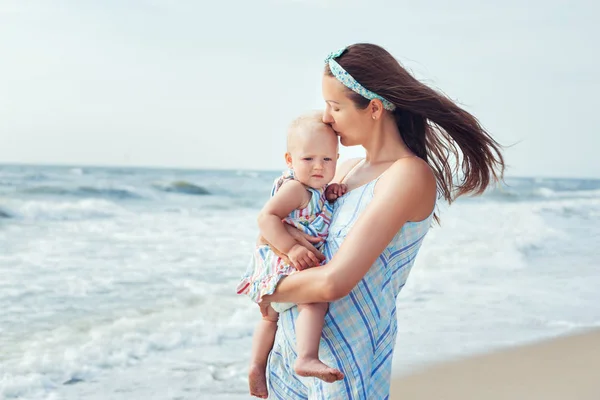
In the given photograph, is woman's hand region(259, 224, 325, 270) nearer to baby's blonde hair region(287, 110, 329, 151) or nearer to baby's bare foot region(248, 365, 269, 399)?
baby's blonde hair region(287, 110, 329, 151)

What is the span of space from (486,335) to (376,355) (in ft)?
11.4

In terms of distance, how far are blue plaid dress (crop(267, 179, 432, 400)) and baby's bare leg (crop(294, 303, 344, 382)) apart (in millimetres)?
64

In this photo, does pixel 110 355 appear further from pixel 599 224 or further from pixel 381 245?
pixel 599 224

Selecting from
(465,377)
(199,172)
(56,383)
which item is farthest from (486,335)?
(199,172)

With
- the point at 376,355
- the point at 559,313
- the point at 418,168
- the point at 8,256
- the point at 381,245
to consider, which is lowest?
the point at 8,256

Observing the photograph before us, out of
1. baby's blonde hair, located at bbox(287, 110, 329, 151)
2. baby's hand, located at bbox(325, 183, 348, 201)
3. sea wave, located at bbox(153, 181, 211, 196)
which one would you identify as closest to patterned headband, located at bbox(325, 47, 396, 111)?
baby's blonde hair, located at bbox(287, 110, 329, 151)

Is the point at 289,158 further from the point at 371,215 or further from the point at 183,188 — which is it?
the point at 183,188

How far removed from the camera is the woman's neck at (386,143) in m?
2.15

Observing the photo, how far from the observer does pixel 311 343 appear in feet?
6.33

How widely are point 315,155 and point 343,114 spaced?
15 cm

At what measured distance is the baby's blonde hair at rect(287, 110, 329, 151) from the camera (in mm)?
2141

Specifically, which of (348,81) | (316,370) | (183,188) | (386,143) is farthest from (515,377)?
(183,188)

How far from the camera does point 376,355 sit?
6.82 ft

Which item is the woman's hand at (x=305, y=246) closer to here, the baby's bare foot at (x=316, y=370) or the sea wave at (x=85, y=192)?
the baby's bare foot at (x=316, y=370)
